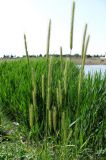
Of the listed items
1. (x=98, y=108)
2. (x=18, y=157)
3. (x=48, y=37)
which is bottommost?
(x=18, y=157)

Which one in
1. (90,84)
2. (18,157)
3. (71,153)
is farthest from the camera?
(90,84)

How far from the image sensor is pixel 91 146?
2.95 meters

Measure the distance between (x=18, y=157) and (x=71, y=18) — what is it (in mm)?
1290

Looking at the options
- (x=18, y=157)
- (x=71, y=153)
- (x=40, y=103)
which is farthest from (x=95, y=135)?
(x=40, y=103)

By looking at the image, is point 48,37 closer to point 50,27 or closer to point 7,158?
point 50,27

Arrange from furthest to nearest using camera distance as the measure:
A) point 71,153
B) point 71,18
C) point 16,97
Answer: point 16,97
point 71,153
point 71,18

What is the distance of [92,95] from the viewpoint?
3.25 m

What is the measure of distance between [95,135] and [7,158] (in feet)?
2.48

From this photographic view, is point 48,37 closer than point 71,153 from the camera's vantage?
Yes

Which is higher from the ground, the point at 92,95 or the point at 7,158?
the point at 92,95

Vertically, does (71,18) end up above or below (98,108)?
above

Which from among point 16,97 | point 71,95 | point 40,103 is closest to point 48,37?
point 71,95

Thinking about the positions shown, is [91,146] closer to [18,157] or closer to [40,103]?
[18,157]

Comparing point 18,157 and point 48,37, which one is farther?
point 18,157
